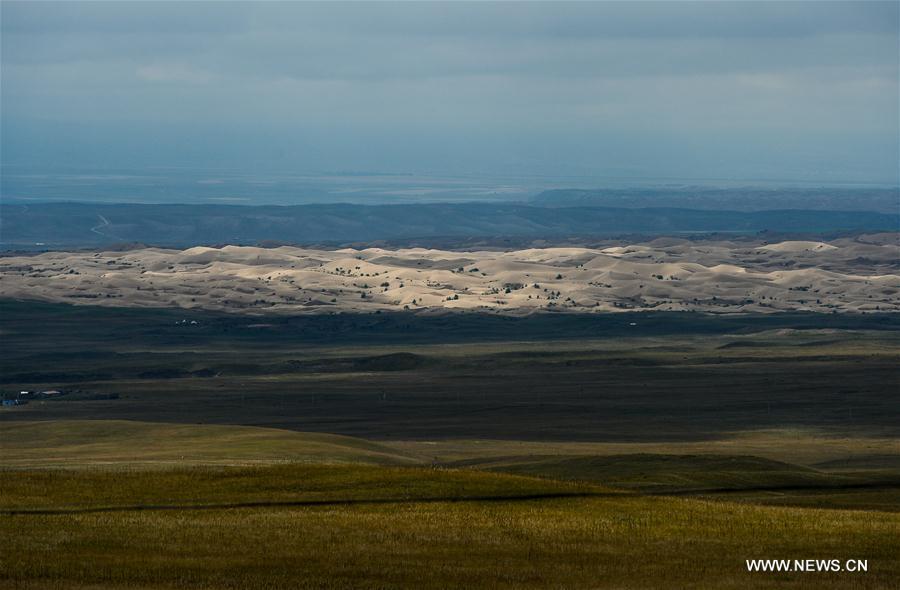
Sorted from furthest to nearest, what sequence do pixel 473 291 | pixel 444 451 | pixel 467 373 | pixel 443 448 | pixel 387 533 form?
pixel 473 291 < pixel 467 373 < pixel 443 448 < pixel 444 451 < pixel 387 533

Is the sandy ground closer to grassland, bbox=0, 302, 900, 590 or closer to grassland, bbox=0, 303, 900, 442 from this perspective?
grassland, bbox=0, 303, 900, 442

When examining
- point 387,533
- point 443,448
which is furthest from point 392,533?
point 443,448

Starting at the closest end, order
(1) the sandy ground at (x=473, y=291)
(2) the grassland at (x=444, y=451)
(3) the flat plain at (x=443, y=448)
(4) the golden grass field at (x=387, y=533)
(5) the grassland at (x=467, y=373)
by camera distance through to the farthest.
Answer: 1. (4) the golden grass field at (x=387, y=533)
2. (2) the grassland at (x=444, y=451)
3. (3) the flat plain at (x=443, y=448)
4. (5) the grassland at (x=467, y=373)
5. (1) the sandy ground at (x=473, y=291)

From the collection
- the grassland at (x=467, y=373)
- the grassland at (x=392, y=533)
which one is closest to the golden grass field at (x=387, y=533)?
the grassland at (x=392, y=533)

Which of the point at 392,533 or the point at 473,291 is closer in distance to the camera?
the point at 392,533

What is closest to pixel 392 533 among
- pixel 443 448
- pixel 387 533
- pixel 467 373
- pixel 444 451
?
pixel 387 533

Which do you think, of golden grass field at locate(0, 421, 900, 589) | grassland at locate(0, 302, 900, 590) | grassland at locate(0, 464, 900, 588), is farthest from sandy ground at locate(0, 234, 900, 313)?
grassland at locate(0, 464, 900, 588)

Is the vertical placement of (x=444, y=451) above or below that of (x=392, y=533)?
below

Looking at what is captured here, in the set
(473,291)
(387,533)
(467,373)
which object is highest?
(387,533)

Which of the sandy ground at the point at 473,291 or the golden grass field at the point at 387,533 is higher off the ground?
the golden grass field at the point at 387,533

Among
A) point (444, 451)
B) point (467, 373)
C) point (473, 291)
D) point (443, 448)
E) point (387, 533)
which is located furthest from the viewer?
point (473, 291)

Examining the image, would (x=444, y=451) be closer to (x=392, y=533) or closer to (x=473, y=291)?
(x=392, y=533)

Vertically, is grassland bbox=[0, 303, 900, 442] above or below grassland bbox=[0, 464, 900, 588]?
below

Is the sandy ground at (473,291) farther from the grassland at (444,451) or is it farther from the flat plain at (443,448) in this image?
the grassland at (444,451)
